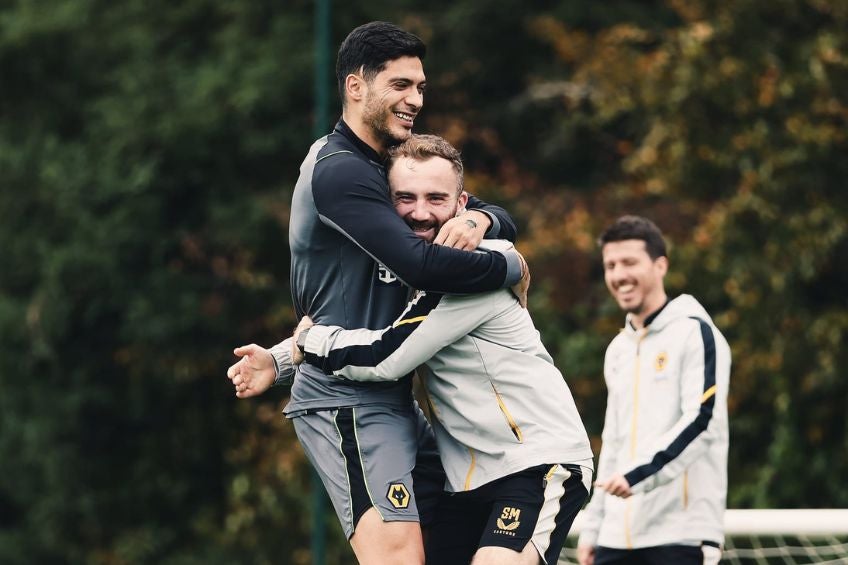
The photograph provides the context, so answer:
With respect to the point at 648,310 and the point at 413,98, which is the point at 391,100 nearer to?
the point at 413,98

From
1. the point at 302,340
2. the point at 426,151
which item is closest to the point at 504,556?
the point at 302,340

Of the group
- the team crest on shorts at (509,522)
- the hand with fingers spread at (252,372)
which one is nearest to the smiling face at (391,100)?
the hand with fingers spread at (252,372)

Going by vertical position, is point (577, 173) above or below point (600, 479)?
above

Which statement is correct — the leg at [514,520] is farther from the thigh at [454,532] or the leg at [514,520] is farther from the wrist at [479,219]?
the wrist at [479,219]

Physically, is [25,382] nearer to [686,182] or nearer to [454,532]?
[686,182]

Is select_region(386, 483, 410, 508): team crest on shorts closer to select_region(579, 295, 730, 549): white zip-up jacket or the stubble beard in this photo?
the stubble beard

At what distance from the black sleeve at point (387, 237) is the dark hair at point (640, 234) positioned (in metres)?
2.01

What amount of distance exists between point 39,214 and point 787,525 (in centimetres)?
1066

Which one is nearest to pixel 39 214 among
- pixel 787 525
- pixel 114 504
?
pixel 114 504

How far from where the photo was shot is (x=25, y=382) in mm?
16328

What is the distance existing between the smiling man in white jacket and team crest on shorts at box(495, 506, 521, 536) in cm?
124

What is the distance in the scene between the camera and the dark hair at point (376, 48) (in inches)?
179

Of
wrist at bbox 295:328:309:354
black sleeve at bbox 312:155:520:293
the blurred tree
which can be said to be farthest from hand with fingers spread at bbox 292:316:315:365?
the blurred tree

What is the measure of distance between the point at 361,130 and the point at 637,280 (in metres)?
2.00
